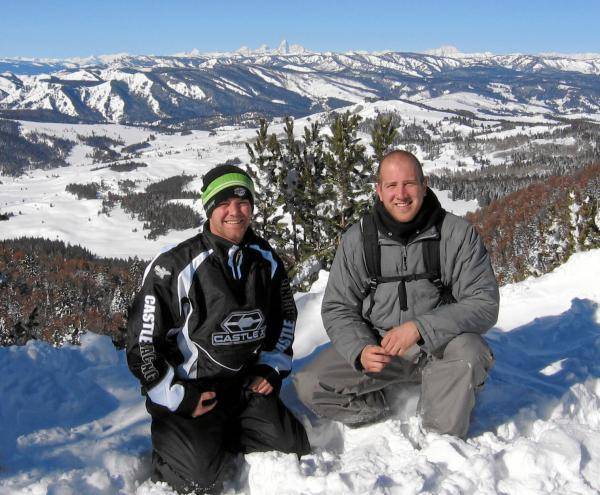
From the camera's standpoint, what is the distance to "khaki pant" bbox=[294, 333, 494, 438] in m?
3.59

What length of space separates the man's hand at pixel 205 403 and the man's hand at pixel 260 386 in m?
0.38

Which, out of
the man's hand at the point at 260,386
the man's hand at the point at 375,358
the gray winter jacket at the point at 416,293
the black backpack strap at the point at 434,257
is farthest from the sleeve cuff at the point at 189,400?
the black backpack strap at the point at 434,257

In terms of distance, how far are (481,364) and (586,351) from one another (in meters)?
Result: 2.88

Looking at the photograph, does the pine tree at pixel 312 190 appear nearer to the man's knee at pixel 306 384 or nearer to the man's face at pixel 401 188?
the man's knee at pixel 306 384

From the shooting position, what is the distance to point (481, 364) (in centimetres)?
360

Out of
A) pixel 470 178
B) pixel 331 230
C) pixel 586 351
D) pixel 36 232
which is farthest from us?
pixel 470 178

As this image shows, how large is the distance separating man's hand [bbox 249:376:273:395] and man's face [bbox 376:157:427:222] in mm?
1776

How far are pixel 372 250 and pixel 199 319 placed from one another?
1.51m

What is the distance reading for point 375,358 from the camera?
3.71m

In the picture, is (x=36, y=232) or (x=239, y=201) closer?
(x=239, y=201)

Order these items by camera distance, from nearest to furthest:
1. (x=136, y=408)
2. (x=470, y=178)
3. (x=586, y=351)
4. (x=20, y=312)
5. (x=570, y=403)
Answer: (x=570, y=403) → (x=136, y=408) → (x=586, y=351) → (x=20, y=312) → (x=470, y=178)

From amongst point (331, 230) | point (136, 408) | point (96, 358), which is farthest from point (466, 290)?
point (331, 230)

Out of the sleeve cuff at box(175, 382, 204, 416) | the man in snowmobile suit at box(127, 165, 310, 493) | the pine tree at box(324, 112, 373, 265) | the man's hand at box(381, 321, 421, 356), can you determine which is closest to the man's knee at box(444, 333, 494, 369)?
the man's hand at box(381, 321, 421, 356)

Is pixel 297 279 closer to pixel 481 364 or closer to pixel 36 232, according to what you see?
pixel 481 364
